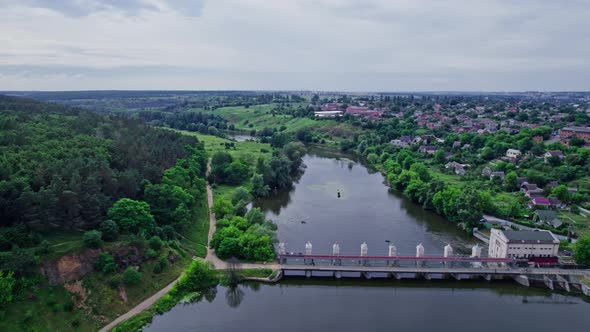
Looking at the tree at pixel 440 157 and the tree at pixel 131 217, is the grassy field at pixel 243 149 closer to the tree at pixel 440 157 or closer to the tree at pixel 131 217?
the tree at pixel 440 157

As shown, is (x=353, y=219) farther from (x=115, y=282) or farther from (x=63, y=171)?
(x=63, y=171)

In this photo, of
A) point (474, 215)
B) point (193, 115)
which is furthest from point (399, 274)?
point (193, 115)

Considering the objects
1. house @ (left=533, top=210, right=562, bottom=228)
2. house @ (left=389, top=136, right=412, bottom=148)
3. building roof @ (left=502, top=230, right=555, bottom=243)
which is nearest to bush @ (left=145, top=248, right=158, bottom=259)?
building roof @ (left=502, top=230, right=555, bottom=243)

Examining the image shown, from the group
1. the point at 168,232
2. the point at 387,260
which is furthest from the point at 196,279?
the point at 387,260

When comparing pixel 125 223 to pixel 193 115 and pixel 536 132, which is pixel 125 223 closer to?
pixel 536 132

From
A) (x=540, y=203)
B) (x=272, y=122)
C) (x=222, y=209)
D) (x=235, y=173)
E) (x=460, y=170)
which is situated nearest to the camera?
(x=222, y=209)

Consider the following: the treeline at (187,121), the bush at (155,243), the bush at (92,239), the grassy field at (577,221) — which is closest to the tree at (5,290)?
the bush at (92,239)

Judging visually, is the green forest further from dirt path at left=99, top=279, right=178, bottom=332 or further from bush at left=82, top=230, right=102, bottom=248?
dirt path at left=99, top=279, right=178, bottom=332
